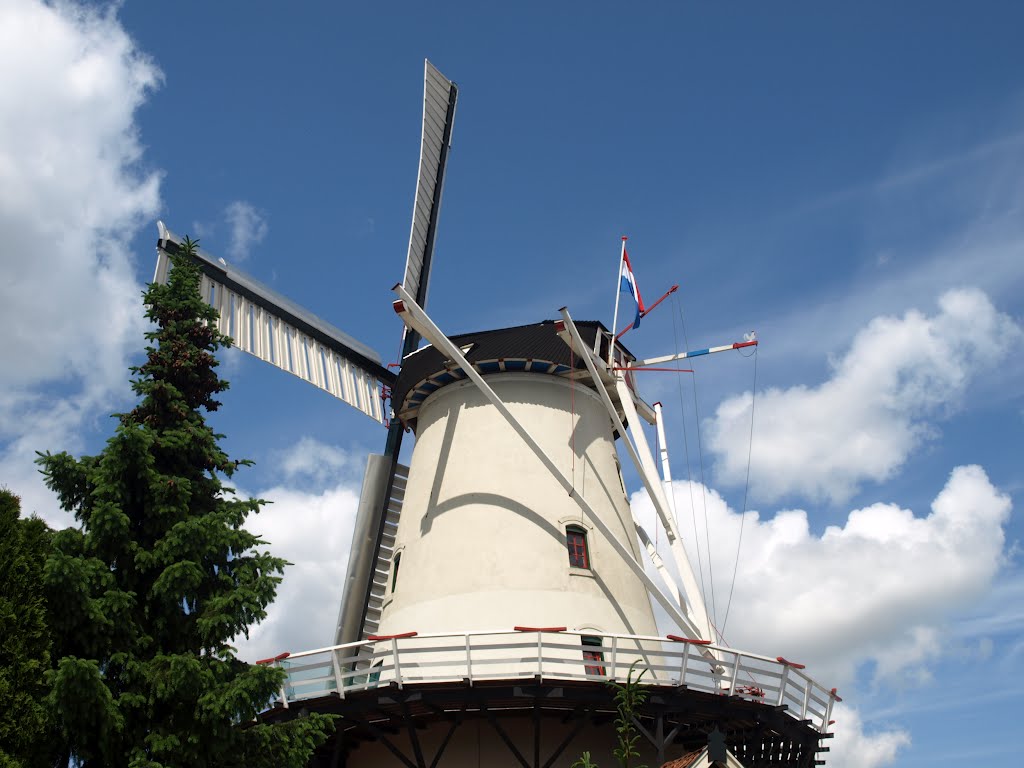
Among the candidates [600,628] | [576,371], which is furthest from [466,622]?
[576,371]

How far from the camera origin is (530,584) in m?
17.7

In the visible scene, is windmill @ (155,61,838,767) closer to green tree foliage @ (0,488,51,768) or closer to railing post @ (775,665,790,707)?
railing post @ (775,665,790,707)

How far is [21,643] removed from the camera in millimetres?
10156

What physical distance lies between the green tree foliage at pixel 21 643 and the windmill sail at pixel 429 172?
49.7ft

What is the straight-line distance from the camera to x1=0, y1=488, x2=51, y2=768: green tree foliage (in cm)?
984

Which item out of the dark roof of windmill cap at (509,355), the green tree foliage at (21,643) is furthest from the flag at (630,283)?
the green tree foliage at (21,643)

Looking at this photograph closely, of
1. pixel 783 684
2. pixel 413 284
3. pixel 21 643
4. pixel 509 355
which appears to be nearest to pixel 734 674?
pixel 783 684

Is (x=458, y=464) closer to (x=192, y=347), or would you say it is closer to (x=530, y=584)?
(x=530, y=584)

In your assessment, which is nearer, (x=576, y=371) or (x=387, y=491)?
(x=576, y=371)

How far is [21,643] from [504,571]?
368 inches

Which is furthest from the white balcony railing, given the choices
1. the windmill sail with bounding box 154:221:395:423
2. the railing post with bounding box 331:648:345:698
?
the windmill sail with bounding box 154:221:395:423

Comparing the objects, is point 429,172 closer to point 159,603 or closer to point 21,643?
point 159,603

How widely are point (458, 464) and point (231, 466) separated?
741 centimetres

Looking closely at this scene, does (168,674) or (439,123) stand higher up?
(439,123)
